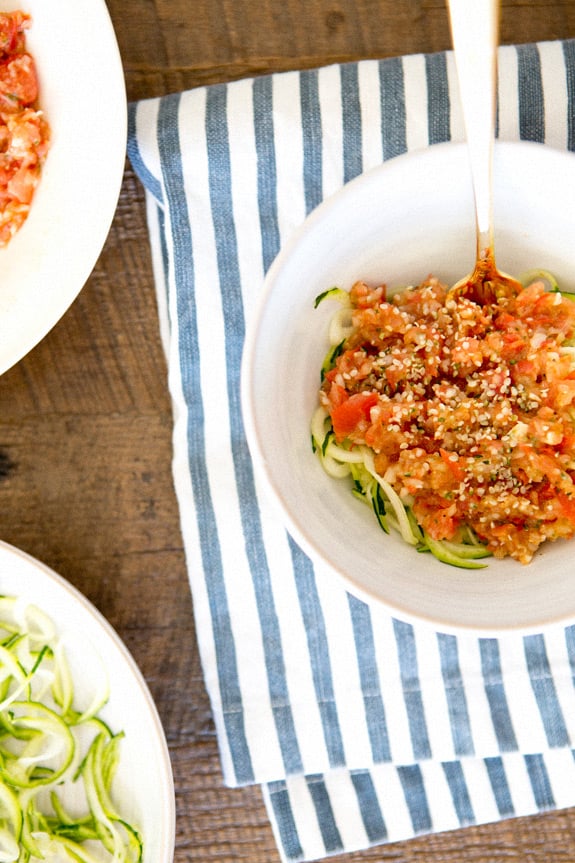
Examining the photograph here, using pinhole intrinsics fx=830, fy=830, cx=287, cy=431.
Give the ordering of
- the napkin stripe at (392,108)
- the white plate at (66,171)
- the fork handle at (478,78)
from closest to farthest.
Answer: the fork handle at (478,78)
the white plate at (66,171)
the napkin stripe at (392,108)

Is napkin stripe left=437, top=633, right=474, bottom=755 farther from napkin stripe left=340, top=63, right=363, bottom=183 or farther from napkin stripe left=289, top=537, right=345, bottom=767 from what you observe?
napkin stripe left=340, top=63, right=363, bottom=183

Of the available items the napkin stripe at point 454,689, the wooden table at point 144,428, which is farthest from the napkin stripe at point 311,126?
the napkin stripe at point 454,689

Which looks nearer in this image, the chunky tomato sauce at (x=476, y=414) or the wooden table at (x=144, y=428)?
the chunky tomato sauce at (x=476, y=414)

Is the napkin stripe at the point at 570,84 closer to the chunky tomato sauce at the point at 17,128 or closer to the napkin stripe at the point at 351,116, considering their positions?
the napkin stripe at the point at 351,116

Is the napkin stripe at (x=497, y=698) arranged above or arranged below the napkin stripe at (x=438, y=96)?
below

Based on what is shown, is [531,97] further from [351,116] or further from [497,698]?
[497,698]

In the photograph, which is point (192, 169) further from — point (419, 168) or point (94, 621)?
point (94, 621)

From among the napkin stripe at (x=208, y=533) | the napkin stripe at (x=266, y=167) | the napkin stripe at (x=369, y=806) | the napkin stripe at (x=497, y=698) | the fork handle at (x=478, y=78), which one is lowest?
the napkin stripe at (x=369, y=806)
